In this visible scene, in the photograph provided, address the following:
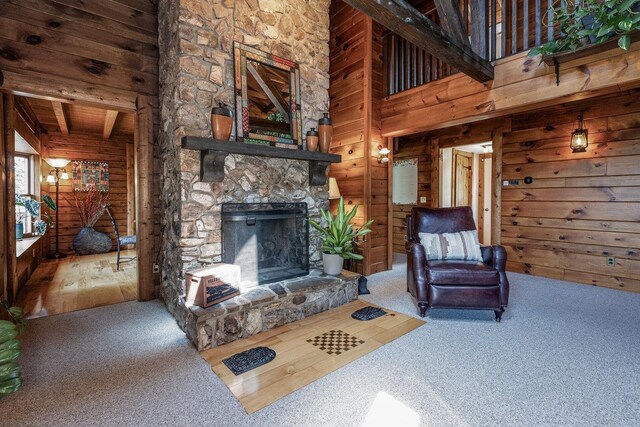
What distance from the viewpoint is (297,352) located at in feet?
7.11

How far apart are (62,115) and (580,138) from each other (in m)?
7.34

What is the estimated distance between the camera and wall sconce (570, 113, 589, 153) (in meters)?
3.86

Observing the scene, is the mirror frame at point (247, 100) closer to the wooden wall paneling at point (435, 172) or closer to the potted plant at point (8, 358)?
the potted plant at point (8, 358)

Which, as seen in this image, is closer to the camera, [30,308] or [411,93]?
[30,308]

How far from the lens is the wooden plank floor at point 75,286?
3084 millimetres

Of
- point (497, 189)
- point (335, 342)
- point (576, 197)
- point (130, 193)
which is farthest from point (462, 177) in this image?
point (130, 193)

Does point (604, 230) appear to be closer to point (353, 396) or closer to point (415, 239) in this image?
point (415, 239)

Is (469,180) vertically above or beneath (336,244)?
above

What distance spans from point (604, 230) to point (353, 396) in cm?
405

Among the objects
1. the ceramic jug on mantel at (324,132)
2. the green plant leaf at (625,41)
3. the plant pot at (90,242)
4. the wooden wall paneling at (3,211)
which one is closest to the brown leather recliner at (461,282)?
the ceramic jug on mantel at (324,132)

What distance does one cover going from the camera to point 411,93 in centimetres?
406

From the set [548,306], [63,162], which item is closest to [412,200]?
[548,306]

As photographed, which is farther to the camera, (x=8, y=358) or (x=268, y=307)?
(x=268, y=307)

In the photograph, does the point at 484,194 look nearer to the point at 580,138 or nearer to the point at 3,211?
the point at 580,138
